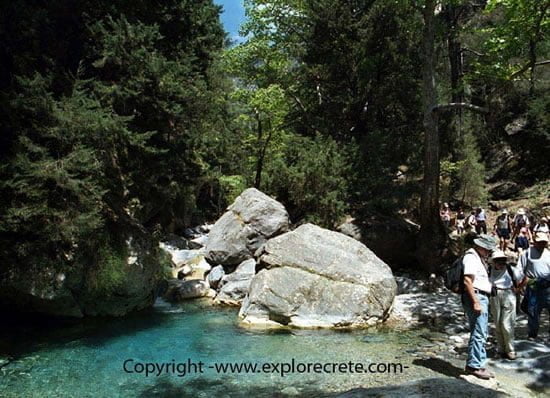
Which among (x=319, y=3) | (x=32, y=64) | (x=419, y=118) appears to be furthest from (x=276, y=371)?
(x=319, y=3)

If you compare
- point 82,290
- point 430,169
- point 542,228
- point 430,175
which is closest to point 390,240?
point 430,175

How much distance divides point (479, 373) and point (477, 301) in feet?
3.57

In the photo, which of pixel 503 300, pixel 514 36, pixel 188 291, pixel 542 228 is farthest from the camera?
pixel 188 291

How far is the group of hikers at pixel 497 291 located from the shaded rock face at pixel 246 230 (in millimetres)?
8909

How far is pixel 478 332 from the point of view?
6.64 metres

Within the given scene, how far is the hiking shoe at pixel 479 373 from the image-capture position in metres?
6.53

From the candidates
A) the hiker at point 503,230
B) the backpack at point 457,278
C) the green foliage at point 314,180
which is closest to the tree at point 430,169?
the hiker at point 503,230

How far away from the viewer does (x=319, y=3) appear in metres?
20.0

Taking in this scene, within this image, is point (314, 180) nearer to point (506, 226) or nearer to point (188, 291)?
point (188, 291)

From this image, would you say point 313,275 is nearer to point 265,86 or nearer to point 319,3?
point 319,3

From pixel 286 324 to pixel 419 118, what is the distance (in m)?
13.3

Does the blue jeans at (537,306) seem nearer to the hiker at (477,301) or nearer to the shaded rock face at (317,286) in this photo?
the hiker at (477,301)

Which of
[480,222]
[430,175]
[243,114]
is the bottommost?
[480,222]

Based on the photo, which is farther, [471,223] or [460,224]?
[460,224]
